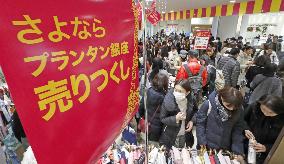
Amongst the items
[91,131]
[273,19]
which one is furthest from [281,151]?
[273,19]

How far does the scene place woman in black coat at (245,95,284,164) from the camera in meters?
Result: 1.97

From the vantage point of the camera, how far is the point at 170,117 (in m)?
2.33

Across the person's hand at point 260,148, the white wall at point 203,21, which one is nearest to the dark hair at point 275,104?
the person's hand at point 260,148

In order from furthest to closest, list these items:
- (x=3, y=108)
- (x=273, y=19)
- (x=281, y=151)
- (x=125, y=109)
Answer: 1. (x=273, y=19)
2. (x=3, y=108)
3. (x=281, y=151)
4. (x=125, y=109)

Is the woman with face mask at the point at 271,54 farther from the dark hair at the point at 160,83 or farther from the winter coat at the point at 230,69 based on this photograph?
the dark hair at the point at 160,83

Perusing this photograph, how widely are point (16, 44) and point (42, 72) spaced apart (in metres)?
0.10

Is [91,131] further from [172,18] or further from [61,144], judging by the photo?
[172,18]

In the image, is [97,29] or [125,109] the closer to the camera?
[97,29]

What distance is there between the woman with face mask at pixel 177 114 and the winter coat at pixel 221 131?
25cm

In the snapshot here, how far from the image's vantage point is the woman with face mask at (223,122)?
199 centimetres

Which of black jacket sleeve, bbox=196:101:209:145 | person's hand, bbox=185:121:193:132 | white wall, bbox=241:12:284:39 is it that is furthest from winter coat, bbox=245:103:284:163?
white wall, bbox=241:12:284:39

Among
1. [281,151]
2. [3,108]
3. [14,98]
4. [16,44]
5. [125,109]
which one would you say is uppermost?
[16,44]

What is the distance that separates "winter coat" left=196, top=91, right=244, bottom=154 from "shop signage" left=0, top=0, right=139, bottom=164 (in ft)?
4.50

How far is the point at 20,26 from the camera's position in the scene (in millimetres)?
526
